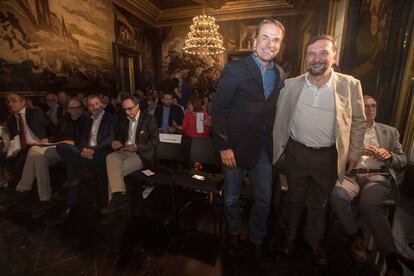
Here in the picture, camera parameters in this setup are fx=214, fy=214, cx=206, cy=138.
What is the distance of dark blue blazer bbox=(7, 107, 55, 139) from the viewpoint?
325 centimetres

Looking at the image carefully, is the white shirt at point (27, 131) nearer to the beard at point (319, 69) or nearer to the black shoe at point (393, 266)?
the beard at point (319, 69)

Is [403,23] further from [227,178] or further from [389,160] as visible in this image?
[227,178]

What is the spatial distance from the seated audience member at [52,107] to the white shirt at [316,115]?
515 centimetres

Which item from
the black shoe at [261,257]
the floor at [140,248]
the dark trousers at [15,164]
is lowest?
the floor at [140,248]

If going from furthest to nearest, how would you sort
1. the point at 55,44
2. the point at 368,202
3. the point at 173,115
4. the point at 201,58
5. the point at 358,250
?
the point at 201,58, the point at 55,44, the point at 173,115, the point at 358,250, the point at 368,202

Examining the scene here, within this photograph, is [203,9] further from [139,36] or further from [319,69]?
[319,69]

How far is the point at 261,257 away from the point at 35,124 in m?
3.70

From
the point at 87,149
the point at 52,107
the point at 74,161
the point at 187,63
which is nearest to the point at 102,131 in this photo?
the point at 87,149

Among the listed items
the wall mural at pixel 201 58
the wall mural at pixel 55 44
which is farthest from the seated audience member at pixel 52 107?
the wall mural at pixel 201 58

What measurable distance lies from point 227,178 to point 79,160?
2140 millimetres

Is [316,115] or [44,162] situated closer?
[316,115]

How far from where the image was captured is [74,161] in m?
2.90

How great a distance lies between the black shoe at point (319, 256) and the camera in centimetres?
203

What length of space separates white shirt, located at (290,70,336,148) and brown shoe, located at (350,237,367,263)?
1.09 m
